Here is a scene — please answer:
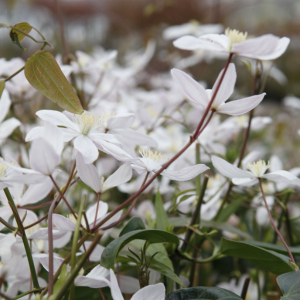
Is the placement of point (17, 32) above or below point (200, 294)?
above

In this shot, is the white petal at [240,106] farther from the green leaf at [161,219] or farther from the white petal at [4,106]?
the white petal at [4,106]

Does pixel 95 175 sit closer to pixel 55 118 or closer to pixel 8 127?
pixel 55 118

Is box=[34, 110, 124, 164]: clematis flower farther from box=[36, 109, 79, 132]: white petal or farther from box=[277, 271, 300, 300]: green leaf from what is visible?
box=[277, 271, 300, 300]: green leaf

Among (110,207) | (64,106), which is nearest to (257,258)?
(64,106)

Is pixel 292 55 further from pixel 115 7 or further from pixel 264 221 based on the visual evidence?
pixel 264 221

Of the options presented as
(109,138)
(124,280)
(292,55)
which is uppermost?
(109,138)

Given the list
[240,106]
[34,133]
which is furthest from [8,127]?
[240,106]

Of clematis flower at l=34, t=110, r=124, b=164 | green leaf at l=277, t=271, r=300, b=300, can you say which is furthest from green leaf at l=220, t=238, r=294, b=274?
clematis flower at l=34, t=110, r=124, b=164
